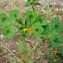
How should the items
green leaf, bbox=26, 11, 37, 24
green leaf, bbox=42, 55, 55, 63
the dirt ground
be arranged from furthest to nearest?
the dirt ground < green leaf, bbox=42, 55, 55, 63 < green leaf, bbox=26, 11, 37, 24

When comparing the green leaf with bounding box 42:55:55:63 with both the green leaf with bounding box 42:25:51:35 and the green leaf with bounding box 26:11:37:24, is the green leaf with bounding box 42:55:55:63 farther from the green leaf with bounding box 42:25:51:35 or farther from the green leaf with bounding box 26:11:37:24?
the green leaf with bounding box 26:11:37:24

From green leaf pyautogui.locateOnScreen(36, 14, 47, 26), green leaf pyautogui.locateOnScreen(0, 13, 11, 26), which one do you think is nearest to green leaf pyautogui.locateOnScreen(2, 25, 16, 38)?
green leaf pyautogui.locateOnScreen(0, 13, 11, 26)

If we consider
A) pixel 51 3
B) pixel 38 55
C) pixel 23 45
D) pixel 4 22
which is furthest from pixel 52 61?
pixel 51 3

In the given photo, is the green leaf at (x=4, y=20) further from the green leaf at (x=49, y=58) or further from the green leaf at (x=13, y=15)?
the green leaf at (x=49, y=58)

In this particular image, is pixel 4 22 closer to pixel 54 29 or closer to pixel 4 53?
pixel 54 29

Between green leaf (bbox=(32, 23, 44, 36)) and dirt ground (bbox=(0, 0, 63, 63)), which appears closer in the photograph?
green leaf (bbox=(32, 23, 44, 36))

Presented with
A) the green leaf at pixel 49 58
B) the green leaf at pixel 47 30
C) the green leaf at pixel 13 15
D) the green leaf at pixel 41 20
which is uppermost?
the green leaf at pixel 13 15

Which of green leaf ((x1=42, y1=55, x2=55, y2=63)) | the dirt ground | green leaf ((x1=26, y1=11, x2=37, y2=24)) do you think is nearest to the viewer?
green leaf ((x1=26, y1=11, x2=37, y2=24))

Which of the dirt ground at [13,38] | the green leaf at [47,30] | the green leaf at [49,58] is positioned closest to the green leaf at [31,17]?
the green leaf at [47,30]

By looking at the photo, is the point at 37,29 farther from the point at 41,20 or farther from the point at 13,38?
the point at 13,38

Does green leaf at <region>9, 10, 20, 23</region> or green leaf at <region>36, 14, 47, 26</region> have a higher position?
green leaf at <region>9, 10, 20, 23</region>

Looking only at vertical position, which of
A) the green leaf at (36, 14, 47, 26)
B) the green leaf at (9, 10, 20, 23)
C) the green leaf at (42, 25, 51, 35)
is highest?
the green leaf at (9, 10, 20, 23)
